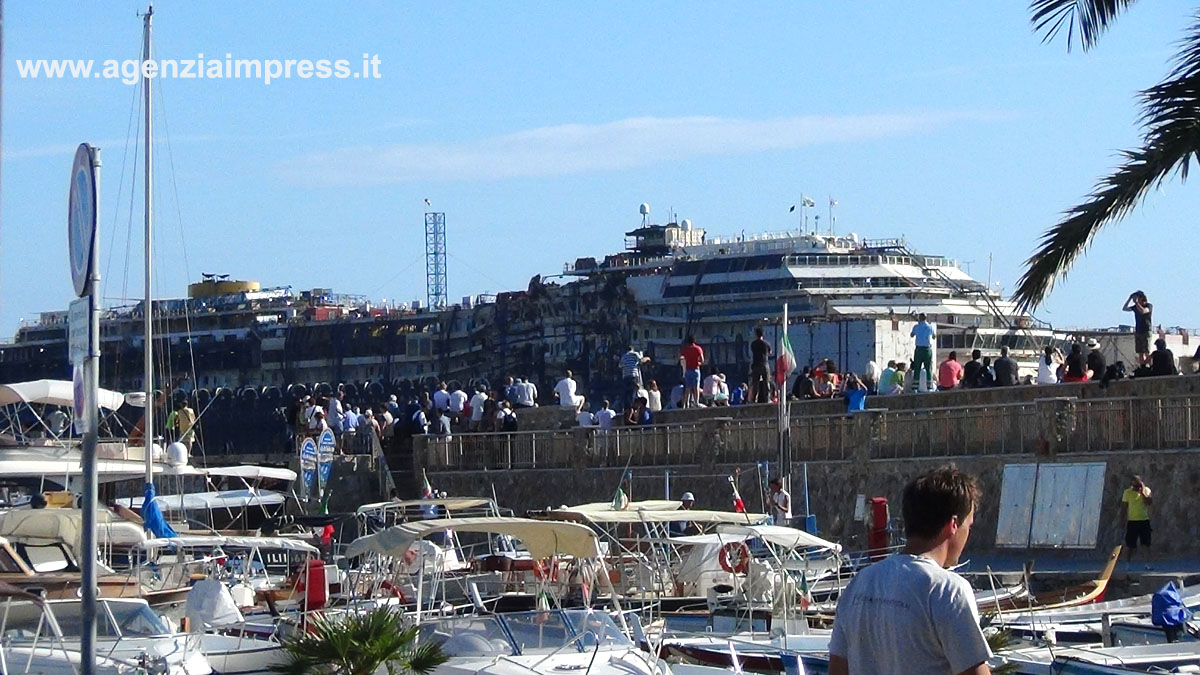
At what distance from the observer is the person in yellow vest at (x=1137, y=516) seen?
21969 millimetres

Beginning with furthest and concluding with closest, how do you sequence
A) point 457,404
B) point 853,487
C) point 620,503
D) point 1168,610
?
point 457,404 → point 853,487 → point 620,503 → point 1168,610

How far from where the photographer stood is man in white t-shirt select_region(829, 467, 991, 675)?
5082 millimetres

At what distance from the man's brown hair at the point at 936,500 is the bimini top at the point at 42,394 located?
23540 millimetres

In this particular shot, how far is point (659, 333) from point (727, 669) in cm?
6685

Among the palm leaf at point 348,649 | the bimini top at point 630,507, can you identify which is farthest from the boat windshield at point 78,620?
the bimini top at point 630,507

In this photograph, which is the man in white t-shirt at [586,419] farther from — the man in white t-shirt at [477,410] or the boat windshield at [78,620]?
the boat windshield at [78,620]

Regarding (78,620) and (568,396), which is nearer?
(78,620)

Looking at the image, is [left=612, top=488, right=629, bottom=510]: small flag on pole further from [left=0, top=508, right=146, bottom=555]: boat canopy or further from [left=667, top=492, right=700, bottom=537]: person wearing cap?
[left=0, top=508, right=146, bottom=555]: boat canopy

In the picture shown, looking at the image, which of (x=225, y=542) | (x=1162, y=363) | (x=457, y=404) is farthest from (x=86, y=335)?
(x=457, y=404)

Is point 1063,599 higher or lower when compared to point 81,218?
lower

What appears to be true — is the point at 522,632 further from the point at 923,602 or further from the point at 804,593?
the point at 923,602

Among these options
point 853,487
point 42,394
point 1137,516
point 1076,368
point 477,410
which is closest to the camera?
point 1137,516

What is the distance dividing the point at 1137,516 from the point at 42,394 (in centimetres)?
1680

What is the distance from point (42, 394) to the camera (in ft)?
95.1
